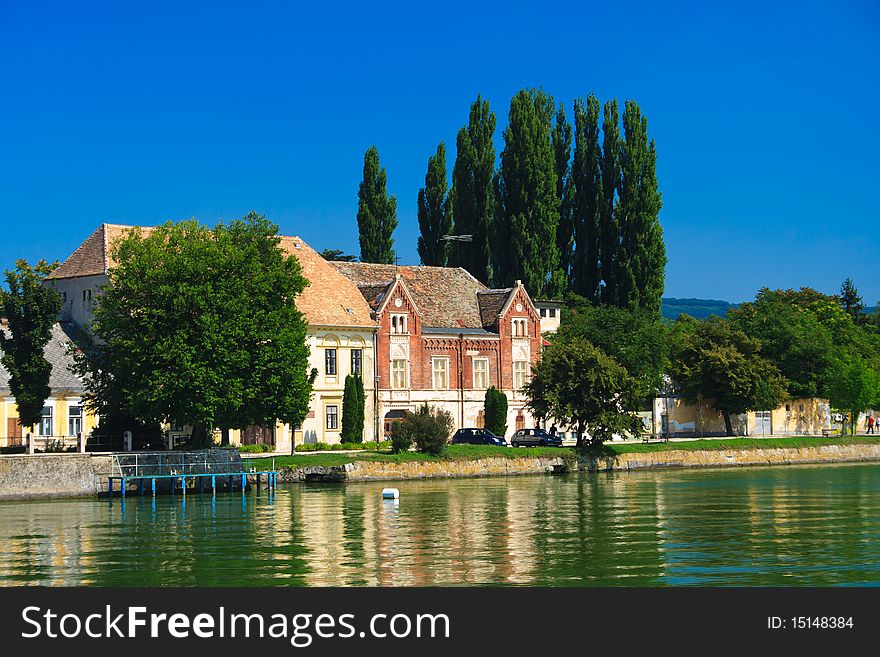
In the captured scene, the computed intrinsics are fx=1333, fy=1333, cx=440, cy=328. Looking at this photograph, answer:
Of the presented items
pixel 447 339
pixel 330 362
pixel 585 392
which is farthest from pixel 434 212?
pixel 585 392

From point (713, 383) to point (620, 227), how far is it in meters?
14.7

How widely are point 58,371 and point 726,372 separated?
44915mm

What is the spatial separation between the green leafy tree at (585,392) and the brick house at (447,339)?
10686 millimetres

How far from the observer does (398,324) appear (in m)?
89.4

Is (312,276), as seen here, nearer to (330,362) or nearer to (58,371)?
(330,362)

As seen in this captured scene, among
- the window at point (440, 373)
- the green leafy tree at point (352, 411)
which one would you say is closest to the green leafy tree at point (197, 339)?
the green leafy tree at point (352, 411)

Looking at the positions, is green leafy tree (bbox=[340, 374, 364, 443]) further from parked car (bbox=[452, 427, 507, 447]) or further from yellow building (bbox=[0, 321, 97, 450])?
yellow building (bbox=[0, 321, 97, 450])

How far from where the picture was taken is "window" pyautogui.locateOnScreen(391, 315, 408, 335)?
292 ft

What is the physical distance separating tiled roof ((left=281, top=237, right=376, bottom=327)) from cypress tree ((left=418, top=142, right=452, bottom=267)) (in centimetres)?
1708

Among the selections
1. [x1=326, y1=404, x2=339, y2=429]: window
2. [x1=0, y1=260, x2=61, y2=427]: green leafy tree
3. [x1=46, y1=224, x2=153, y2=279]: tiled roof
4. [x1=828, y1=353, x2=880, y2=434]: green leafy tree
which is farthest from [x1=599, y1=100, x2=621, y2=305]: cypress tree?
[x1=0, y1=260, x2=61, y2=427]: green leafy tree

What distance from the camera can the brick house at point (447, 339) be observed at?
89.0 metres

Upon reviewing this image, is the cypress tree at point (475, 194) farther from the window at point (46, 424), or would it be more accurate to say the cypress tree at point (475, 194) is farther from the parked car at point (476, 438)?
the window at point (46, 424)
